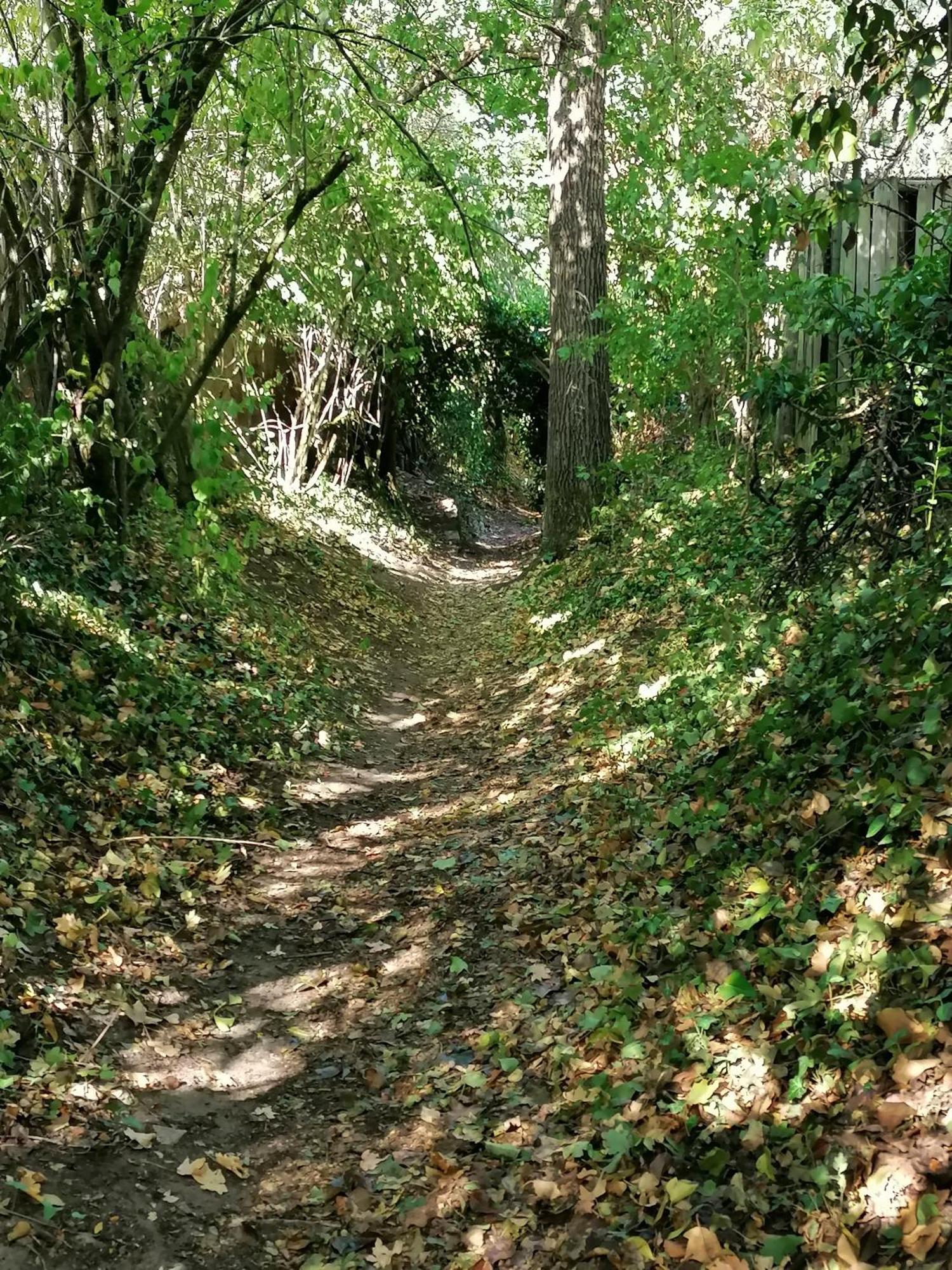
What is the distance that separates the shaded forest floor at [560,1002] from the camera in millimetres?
2918

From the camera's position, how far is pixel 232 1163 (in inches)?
140

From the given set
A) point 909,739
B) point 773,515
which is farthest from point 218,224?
point 909,739

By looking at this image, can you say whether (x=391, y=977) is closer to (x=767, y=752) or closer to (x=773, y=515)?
(x=767, y=752)

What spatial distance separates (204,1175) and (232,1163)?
0.12 meters

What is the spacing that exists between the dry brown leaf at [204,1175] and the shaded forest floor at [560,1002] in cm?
1

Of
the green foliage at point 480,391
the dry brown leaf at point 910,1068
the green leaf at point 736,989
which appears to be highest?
the green foliage at point 480,391

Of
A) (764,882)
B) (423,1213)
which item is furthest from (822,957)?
(423,1213)

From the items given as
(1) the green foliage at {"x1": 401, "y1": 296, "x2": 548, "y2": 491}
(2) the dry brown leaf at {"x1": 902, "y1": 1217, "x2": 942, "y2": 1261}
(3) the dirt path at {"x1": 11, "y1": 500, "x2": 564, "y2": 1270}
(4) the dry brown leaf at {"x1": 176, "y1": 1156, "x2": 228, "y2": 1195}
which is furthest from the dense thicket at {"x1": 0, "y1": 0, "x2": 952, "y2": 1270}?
(1) the green foliage at {"x1": 401, "y1": 296, "x2": 548, "y2": 491}

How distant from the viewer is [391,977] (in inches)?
189

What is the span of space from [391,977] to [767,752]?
Answer: 2.02 meters

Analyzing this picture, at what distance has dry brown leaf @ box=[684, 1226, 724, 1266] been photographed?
2.66 m

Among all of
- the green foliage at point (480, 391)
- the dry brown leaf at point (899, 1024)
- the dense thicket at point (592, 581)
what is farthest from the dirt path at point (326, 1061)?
the green foliage at point (480, 391)

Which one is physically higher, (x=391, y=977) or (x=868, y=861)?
(x=868, y=861)

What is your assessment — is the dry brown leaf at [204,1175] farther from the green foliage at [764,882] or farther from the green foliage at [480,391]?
the green foliage at [480,391]
